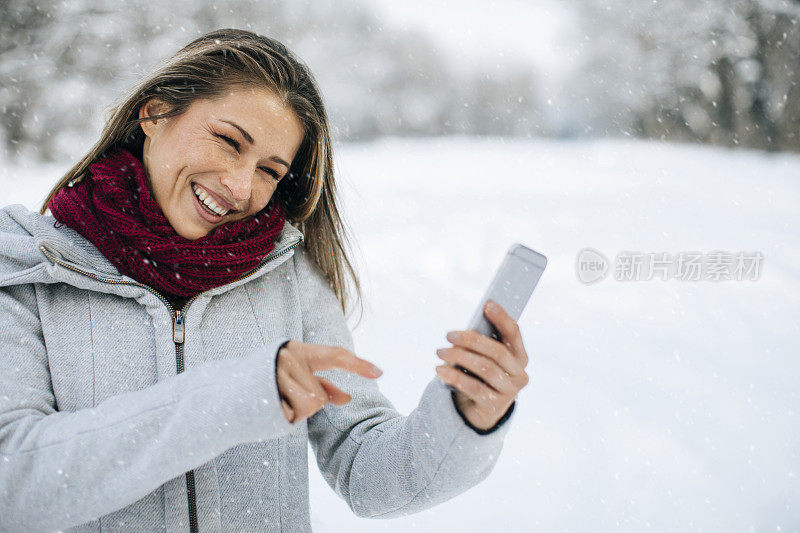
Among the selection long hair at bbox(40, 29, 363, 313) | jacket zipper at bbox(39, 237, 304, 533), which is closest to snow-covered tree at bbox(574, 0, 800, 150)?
long hair at bbox(40, 29, 363, 313)

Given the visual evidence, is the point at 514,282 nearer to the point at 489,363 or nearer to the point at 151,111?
the point at 489,363

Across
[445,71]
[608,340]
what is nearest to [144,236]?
[608,340]

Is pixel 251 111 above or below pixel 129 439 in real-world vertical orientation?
above

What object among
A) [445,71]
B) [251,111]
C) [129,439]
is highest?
[445,71]

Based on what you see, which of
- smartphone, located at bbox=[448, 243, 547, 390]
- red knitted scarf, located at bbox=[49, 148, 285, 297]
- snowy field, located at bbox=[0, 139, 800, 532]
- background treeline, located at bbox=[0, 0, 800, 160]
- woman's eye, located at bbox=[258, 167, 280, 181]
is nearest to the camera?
smartphone, located at bbox=[448, 243, 547, 390]

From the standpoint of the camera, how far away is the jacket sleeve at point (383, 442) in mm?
1118

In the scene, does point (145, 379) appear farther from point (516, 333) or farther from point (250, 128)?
point (516, 333)

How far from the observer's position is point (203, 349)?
52.3 inches

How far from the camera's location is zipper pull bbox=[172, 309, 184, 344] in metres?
1.29

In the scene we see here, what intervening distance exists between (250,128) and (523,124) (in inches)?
500

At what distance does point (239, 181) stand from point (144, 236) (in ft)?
0.81

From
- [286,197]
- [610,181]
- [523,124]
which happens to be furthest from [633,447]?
[523,124]

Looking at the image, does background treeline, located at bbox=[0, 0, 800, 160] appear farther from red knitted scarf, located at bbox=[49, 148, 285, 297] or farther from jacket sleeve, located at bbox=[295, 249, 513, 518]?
jacket sleeve, located at bbox=[295, 249, 513, 518]

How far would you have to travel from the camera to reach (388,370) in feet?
10.9
